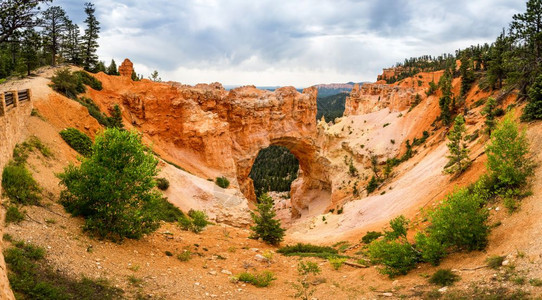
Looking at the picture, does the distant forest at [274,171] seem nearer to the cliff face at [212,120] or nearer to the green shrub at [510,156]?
the cliff face at [212,120]

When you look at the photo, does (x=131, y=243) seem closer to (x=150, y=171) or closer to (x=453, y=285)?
(x=150, y=171)

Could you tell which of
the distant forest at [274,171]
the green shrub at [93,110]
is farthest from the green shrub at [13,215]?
the distant forest at [274,171]

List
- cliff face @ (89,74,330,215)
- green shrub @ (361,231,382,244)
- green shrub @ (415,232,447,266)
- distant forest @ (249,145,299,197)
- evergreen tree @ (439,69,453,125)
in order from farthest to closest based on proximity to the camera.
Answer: distant forest @ (249,145,299,197)
cliff face @ (89,74,330,215)
evergreen tree @ (439,69,453,125)
green shrub @ (361,231,382,244)
green shrub @ (415,232,447,266)

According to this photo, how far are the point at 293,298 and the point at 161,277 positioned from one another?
4.71 meters

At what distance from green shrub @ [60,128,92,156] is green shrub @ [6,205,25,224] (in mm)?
11048

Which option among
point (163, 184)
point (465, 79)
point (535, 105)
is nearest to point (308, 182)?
point (465, 79)

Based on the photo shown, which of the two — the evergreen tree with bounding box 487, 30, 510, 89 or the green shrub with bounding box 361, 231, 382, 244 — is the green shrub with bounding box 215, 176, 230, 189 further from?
the evergreen tree with bounding box 487, 30, 510, 89

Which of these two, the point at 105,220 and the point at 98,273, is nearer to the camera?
the point at 98,273

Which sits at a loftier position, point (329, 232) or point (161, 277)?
point (161, 277)

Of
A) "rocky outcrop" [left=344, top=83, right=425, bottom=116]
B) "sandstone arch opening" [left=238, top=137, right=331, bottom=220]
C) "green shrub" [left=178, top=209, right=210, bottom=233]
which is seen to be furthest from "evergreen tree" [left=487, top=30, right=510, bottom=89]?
"green shrub" [left=178, top=209, right=210, bottom=233]

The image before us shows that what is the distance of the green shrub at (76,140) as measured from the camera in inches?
834

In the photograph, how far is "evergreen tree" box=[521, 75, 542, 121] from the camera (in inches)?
725

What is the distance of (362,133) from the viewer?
51.2m

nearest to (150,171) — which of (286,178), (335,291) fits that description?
(335,291)
